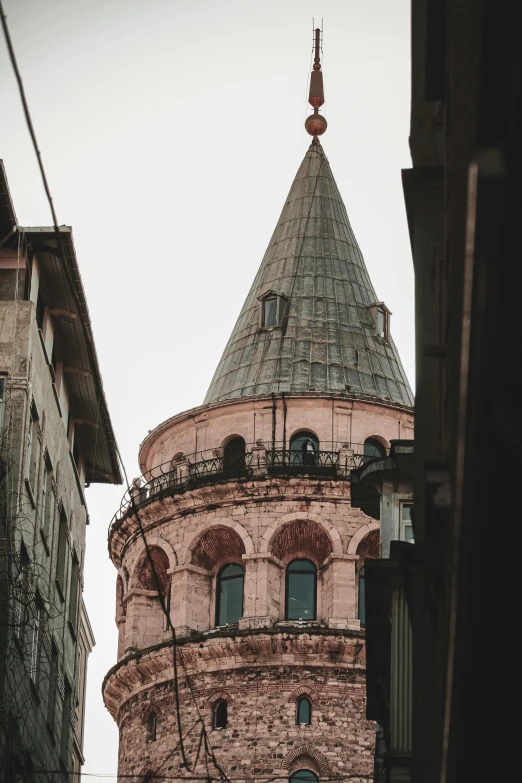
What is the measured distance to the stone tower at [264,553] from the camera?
55.9 metres

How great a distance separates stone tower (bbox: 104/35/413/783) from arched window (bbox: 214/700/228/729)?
5cm

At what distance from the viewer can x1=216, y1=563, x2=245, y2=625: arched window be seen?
192 ft

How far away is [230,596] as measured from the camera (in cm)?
5881

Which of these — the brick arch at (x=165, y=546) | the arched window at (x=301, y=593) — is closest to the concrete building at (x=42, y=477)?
the arched window at (x=301, y=593)

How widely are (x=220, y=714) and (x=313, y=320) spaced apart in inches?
575

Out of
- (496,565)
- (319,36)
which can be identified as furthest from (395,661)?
(319,36)

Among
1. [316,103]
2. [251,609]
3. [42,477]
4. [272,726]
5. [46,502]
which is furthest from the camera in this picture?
[316,103]

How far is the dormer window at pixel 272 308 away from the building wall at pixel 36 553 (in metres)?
29.4

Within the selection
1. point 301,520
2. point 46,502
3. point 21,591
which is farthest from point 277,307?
point 21,591

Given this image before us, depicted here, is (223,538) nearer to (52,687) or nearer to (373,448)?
(373,448)

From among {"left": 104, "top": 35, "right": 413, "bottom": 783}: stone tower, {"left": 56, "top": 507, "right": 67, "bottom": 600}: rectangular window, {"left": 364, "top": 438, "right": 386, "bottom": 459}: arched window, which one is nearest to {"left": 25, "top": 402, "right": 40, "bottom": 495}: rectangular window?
{"left": 56, "top": 507, "right": 67, "bottom": 600}: rectangular window

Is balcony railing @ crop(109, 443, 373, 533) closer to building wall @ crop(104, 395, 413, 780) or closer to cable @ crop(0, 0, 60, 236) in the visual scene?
building wall @ crop(104, 395, 413, 780)

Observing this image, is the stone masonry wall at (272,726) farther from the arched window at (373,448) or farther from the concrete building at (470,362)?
the concrete building at (470,362)

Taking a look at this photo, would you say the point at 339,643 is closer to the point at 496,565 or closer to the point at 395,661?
the point at 395,661
